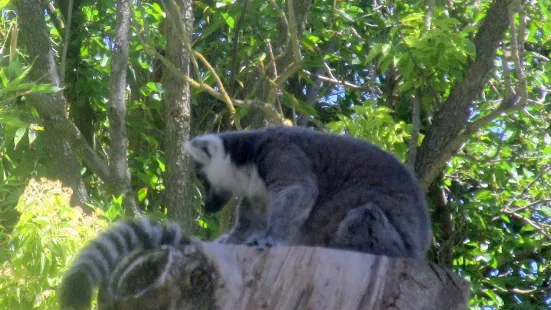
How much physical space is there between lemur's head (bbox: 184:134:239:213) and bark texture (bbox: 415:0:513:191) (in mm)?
1839

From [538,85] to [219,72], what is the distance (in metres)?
2.90

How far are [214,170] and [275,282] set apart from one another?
2729mm

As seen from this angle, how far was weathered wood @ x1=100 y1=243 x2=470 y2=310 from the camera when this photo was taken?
3145 millimetres

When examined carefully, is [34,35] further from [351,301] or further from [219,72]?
[351,301]

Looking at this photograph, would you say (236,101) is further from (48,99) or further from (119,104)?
(48,99)

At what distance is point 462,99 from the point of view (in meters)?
7.05

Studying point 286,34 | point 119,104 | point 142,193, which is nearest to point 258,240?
point 119,104

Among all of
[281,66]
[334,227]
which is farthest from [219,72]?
[334,227]

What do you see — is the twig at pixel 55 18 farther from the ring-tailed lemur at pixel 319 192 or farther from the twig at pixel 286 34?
the ring-tailed lemur at pixel 319 192

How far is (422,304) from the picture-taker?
3.18 metres

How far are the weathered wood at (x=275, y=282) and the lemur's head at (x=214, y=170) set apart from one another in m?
2.51

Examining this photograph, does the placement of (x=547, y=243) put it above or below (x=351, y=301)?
below

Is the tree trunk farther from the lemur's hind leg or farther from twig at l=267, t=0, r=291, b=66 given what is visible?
the lemur's hind leg

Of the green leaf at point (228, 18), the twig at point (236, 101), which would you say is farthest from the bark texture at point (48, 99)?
the green leaf at point (228, 18)
